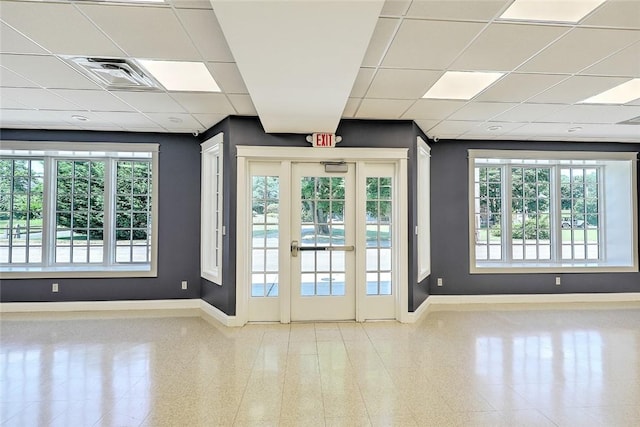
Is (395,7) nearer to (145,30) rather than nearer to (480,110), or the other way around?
(145,30)

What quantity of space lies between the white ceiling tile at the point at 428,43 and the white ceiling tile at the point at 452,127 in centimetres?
179

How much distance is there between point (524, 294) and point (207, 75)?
5.37 meters

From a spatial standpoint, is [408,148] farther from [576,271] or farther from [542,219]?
[576,271]

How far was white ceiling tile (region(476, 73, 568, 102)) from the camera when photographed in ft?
9.70

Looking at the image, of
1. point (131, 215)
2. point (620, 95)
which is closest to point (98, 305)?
point (131, 215)

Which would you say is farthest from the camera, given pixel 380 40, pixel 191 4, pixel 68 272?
pixel 68 272

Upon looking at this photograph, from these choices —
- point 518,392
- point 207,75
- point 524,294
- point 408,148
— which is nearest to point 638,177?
point 524,294

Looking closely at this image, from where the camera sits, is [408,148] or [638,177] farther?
[638,177]

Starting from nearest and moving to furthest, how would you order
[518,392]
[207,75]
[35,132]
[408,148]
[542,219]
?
[518,392], [207,75], [408,148], [35,132], [542,219]

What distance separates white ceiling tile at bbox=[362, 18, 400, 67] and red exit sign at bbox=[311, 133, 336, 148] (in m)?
1.52

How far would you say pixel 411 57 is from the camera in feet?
8.48

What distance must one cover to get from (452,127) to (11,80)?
189 inches

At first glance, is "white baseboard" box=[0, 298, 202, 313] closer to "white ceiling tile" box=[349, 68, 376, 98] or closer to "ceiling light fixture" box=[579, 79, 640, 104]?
"white ceiling tile" box=[349, 68, 376, 98]

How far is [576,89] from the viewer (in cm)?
322
